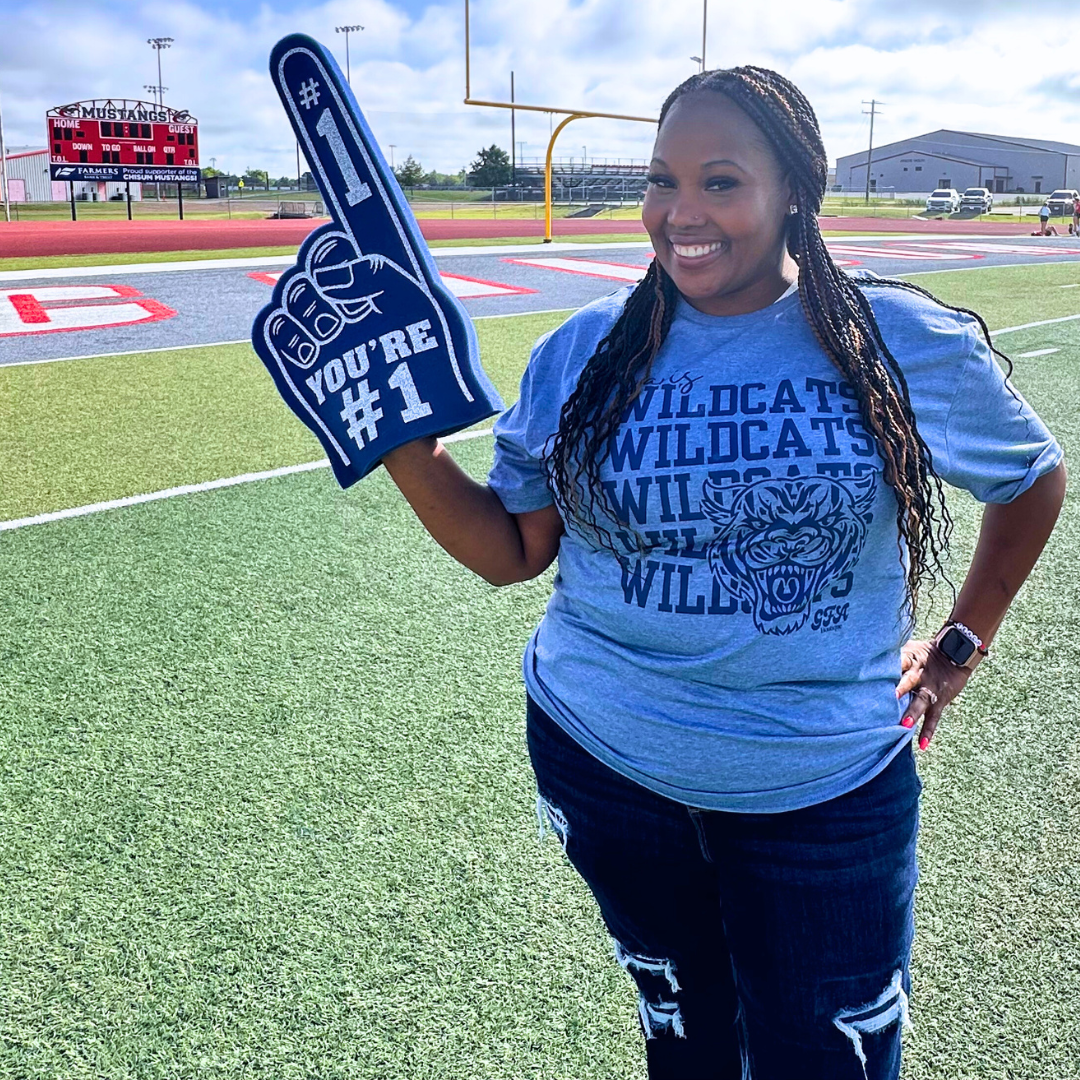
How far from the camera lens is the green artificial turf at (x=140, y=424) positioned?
5413 mm

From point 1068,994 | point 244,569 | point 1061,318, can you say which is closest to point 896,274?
point 1061,318

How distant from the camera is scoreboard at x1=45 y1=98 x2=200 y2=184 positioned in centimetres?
3412

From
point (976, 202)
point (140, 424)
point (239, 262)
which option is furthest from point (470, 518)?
point (976, 202)

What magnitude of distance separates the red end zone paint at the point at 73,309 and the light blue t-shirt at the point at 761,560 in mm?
9731

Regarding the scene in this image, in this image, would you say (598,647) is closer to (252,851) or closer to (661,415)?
(661,415)

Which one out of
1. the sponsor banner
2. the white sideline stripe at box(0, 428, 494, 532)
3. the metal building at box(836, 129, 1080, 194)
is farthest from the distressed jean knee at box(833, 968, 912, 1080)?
the metal building at box(836, 129, 1080, 194)

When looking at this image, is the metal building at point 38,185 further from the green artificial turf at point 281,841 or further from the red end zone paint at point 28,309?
the green artificial turf at point 281,841

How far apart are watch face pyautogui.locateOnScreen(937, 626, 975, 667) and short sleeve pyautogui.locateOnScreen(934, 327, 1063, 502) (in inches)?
11.6

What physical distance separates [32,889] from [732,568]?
1856 millimetres

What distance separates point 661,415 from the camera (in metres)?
1.40

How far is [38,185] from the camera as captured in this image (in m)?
62.5

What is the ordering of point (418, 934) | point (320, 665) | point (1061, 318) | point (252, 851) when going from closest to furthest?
point (418, 934)
point (252, 851)
point (320, 665)
point (1061, 318)

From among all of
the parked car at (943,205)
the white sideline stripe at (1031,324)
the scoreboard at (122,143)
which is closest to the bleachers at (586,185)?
the parked car at (943,205)

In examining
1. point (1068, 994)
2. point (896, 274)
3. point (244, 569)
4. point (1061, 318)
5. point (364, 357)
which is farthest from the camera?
point (896, 274)
